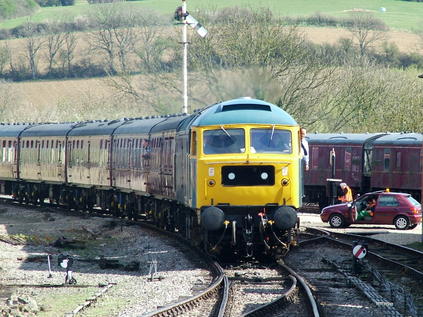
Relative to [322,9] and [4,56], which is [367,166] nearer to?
[4,56]

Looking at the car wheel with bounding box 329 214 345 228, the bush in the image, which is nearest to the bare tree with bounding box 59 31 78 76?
the bush

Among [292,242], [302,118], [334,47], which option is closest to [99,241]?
[292,242]

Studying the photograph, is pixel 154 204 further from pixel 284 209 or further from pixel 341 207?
pixel 284 209

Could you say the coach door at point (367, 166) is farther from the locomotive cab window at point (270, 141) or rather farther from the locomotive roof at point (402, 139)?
the locomotive cab window at point (270, 141)

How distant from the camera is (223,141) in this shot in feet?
62.7

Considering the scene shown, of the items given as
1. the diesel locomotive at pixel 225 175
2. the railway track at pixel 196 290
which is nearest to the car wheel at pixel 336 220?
the diesel locomotive at pixel 225 175

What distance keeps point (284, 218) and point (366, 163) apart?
24881 millimetres

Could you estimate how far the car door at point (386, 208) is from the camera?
104ft

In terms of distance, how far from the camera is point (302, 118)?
5284 cm

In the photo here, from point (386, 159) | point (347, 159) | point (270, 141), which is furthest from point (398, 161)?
point (270, 141)

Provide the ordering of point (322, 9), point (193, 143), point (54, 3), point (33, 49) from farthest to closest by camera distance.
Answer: point (54, 3) < point (322, 9) < point (33, 49) < point (193, 143)

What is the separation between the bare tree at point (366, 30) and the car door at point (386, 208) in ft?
139

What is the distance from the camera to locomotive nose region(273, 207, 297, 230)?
60.4 feet

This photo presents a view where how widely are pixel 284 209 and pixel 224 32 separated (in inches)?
1406
